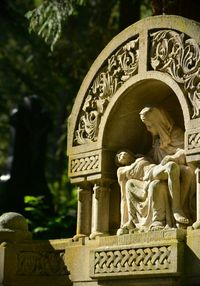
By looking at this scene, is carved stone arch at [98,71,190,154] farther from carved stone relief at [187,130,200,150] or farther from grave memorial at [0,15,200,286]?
carved stone relief at [187,130,200,150]

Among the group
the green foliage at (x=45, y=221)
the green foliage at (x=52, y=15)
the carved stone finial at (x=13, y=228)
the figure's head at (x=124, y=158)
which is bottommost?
the carved stone finial at (x=13, y=228)

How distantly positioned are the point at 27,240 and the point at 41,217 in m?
5.41

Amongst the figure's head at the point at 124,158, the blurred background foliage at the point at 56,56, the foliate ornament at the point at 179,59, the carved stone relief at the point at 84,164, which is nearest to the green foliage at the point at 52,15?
the blurred background foliage at the point at 56,56

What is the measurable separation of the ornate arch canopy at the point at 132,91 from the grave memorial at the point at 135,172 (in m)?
0.01

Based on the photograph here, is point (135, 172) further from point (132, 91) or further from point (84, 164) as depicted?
point (132, 91)

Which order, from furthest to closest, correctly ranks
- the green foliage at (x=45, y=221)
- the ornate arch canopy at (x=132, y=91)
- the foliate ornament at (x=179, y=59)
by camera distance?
1. the green foliage at (x=45, y=221)
2. the ornate arch canopy at (x=132, y=91)
3. the foliate ornament at (x=179, y=59)

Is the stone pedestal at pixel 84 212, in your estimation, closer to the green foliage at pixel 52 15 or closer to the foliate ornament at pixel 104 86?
the foliate ornament at pixel 104 86

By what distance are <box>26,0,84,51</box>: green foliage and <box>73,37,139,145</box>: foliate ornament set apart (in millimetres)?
3457

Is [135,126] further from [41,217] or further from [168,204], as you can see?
[41,217]

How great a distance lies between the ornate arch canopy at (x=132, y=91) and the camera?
13.5 m

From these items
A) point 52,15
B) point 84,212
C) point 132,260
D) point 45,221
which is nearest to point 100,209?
point 84,212

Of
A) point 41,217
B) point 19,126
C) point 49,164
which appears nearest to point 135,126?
point 41,217

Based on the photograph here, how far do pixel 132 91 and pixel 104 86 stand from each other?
43 centimetres

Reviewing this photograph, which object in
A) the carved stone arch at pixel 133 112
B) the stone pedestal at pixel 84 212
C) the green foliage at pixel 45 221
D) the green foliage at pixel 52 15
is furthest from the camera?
the green foliage at pixel 45 221
